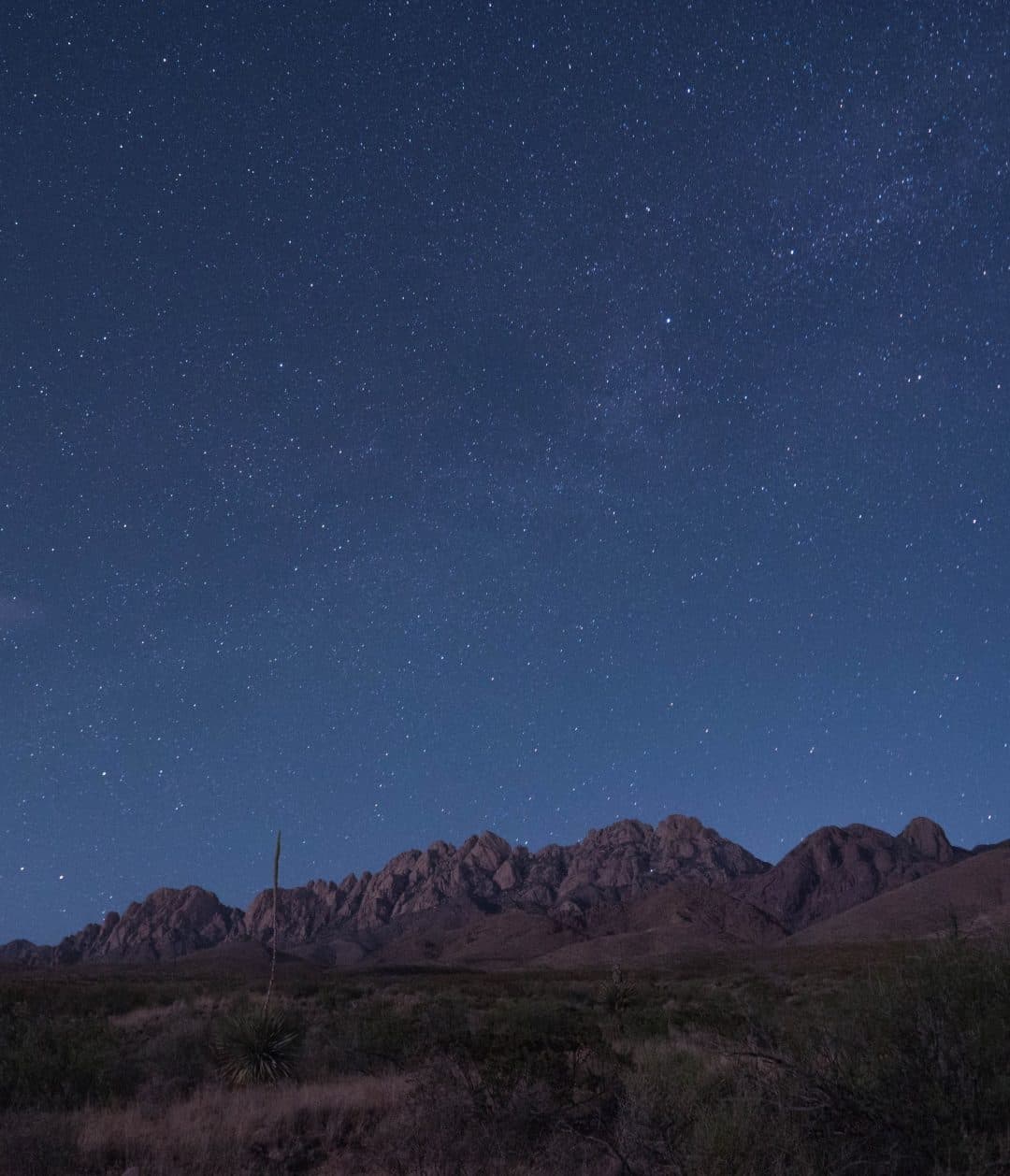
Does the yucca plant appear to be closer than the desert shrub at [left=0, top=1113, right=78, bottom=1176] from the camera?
No

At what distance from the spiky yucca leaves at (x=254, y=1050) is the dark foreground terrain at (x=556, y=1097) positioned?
0.31ft

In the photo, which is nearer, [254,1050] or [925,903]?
[254,1050]

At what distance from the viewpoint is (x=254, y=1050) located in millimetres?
16391

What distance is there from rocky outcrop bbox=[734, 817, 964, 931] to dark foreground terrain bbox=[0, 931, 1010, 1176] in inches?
6604

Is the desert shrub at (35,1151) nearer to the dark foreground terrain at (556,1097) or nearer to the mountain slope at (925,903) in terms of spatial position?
the dark foreground terrain at (556,1097)

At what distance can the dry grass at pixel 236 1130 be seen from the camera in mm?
9977

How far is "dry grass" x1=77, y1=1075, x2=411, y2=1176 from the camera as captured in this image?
9.98 metres

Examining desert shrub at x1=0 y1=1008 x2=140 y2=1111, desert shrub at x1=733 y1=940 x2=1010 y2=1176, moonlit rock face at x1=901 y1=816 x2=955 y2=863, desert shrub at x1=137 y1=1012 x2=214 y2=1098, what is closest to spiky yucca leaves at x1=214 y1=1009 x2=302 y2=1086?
desert shrub at x1=137 y1=1012 x2=214 y2=1098

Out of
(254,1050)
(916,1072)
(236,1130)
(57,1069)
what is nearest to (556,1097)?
(236,1130)

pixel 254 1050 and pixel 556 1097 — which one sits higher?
pixel 254 1050

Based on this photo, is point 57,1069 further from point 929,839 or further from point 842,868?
point 929,839

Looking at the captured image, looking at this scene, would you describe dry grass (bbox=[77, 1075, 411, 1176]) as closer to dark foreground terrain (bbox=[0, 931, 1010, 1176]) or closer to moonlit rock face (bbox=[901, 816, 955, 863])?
dark foreground terrain (bbox=[0, 931, 1010, 1176])

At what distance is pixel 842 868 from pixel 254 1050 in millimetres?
183961

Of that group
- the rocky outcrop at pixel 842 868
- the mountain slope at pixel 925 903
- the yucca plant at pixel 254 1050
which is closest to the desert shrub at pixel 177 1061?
the yucca plant at pixel 254 1050
